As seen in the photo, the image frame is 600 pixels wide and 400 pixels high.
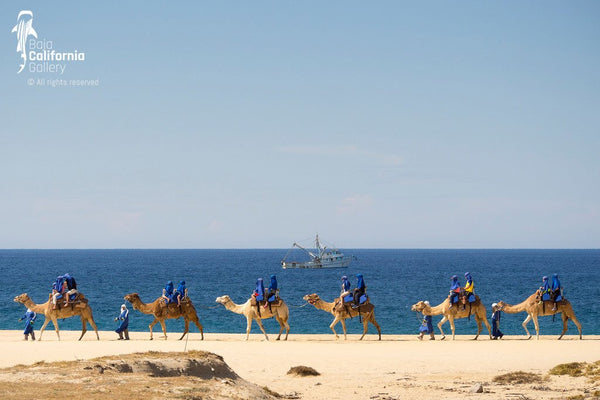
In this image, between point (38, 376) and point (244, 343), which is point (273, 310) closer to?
point (244, 343)

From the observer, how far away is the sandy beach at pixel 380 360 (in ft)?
60.6

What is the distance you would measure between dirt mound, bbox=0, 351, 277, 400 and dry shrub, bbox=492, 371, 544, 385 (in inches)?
238

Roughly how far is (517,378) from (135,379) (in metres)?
9.59

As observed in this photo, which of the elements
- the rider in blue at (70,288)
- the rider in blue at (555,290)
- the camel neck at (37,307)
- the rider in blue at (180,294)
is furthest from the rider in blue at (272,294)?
the rider in blue at (555,290)

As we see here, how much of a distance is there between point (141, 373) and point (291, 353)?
9197 millimetres

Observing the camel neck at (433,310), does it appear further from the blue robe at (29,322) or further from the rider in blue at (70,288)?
the blue robe at (29,322)

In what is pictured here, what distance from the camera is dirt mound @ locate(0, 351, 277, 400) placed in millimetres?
14016

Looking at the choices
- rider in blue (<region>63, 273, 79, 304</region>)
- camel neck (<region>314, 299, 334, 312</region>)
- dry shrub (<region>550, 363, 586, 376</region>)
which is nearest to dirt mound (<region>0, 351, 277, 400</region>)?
dry shrub (<region>550, 363, 586, 376</region>)

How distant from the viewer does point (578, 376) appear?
19984 millimetres

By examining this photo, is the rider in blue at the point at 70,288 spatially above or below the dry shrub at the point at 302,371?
above

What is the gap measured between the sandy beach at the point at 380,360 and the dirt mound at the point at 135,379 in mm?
2009

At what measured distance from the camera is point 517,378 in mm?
19578

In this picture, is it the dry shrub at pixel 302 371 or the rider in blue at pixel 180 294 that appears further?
the rider in blue at pixel 180 294

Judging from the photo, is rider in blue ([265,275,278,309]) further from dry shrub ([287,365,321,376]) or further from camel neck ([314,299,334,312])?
dry shrub ([287,365,321,376])
